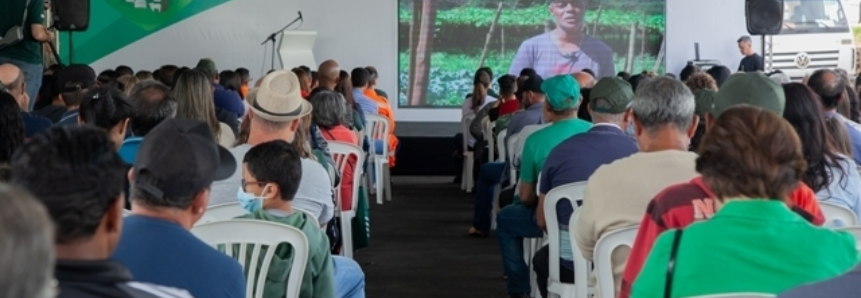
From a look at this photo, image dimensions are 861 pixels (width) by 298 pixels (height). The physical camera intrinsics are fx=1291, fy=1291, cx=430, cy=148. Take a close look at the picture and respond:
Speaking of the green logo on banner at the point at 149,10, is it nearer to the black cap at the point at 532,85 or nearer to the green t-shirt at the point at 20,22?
the green t-shirt at the point at 20,22

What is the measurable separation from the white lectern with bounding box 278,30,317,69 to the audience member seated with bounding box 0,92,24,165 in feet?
31.6

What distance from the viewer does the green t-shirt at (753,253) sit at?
2389 millimetres

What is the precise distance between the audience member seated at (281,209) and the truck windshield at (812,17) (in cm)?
1222

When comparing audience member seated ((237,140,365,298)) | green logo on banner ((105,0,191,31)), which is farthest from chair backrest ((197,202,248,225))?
green logo on banner ((105,0,191,31))

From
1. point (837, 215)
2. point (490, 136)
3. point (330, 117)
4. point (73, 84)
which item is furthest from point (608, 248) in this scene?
point (490, 136)

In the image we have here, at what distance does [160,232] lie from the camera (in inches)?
98.3

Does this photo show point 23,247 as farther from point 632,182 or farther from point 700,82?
point 700,82

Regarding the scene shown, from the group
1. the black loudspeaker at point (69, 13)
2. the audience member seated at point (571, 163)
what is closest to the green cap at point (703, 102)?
the audience member seated at point (571, 163)

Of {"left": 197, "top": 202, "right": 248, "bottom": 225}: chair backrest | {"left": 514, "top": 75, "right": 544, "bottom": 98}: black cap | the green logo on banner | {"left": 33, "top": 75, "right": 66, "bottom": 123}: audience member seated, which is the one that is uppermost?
the green logo on banner

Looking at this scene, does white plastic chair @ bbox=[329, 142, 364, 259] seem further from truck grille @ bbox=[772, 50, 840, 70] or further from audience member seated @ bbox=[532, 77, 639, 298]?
truck grille @ bbox=[772, 50, 840, 70]

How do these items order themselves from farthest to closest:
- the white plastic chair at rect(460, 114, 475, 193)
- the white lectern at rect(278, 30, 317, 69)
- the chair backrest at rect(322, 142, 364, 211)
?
the white lectern at rect(278, 30, 317, 69)
the white plastic chair at rect(460, 114, 475, 193)
the chair backrest at rect(322, 142, 364, 211)

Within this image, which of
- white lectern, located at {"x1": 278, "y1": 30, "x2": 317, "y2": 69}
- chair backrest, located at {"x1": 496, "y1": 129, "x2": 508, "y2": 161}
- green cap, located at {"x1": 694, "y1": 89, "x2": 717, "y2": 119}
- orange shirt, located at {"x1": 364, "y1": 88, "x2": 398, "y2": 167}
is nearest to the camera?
green cap, located at {"x1": 694, "y1": 89, "x2": 717, "y2": 119}

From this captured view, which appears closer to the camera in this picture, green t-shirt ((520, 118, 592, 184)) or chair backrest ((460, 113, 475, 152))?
green t-shirt ((520, 118, 592, 184))

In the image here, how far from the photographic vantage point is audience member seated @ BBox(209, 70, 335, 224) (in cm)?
433
